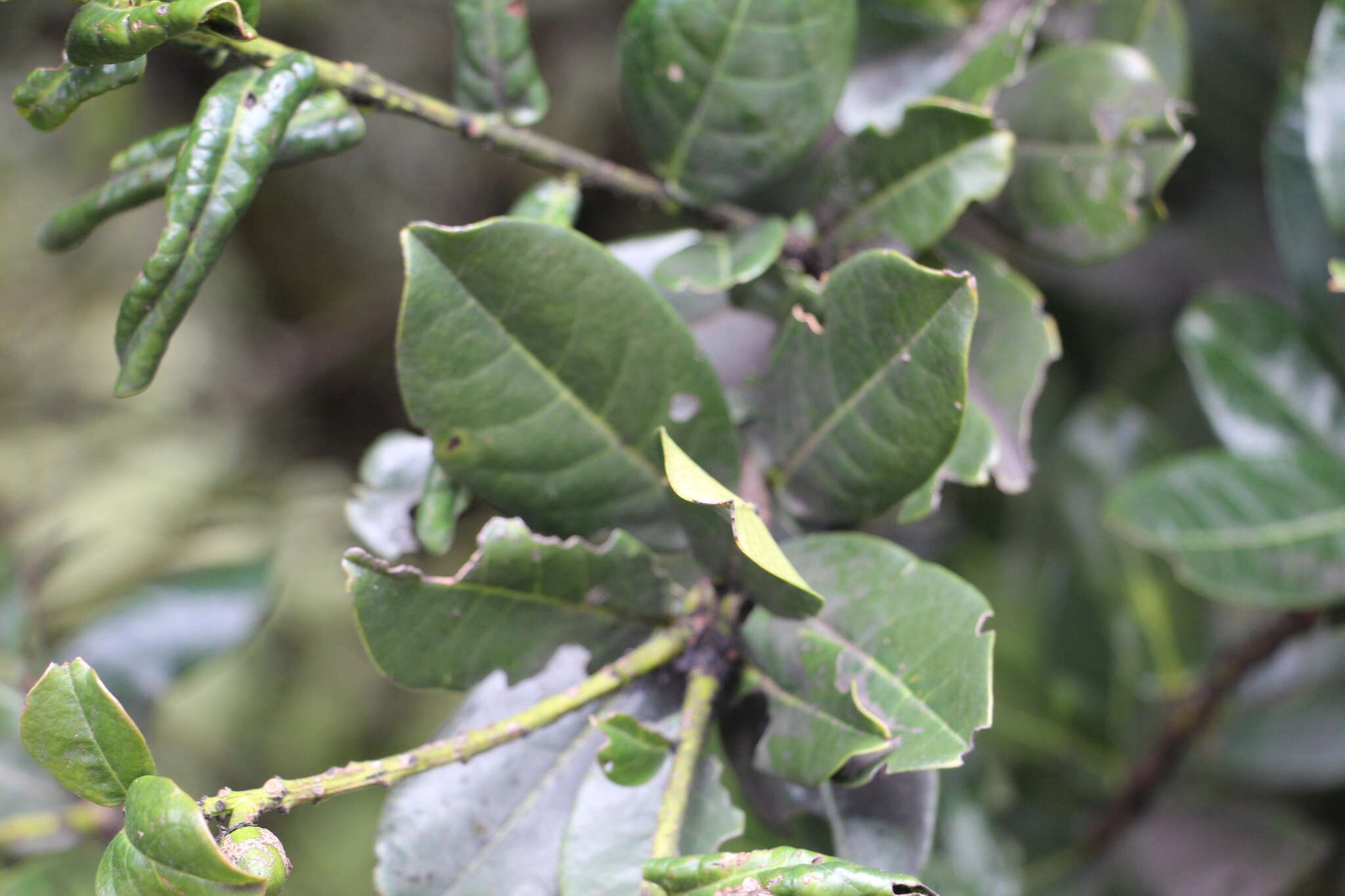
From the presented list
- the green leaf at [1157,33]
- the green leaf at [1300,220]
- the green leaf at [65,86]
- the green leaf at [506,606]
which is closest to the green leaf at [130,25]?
the green leaf at [65,86]

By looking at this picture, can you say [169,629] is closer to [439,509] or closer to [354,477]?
[439,509]

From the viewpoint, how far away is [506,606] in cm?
54

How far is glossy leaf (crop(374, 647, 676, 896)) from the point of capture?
0.56m

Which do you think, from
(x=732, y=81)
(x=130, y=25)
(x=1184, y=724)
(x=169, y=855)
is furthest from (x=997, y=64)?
(x=1184, y=724)

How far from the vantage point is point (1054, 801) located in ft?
4.01

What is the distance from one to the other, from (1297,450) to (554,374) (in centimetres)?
81

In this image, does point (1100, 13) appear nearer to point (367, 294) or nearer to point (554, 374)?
point (554, 374)

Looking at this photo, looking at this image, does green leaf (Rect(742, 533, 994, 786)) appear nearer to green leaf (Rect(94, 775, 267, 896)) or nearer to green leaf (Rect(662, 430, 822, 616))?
green leaf (Rect(662, 430, 822, 616))

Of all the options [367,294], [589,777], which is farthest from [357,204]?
[589,777]

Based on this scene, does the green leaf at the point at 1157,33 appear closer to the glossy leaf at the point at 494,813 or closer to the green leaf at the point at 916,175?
the green leaf at the point at 916,175

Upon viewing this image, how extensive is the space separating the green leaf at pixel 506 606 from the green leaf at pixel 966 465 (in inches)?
6.3

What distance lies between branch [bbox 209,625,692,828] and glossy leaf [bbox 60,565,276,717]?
0.72 metres

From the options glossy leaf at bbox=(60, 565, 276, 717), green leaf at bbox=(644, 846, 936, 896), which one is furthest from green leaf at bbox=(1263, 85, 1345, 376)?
glossy leaf at bbox=(60, 565, 276, 717)

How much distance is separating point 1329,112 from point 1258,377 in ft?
1.02
